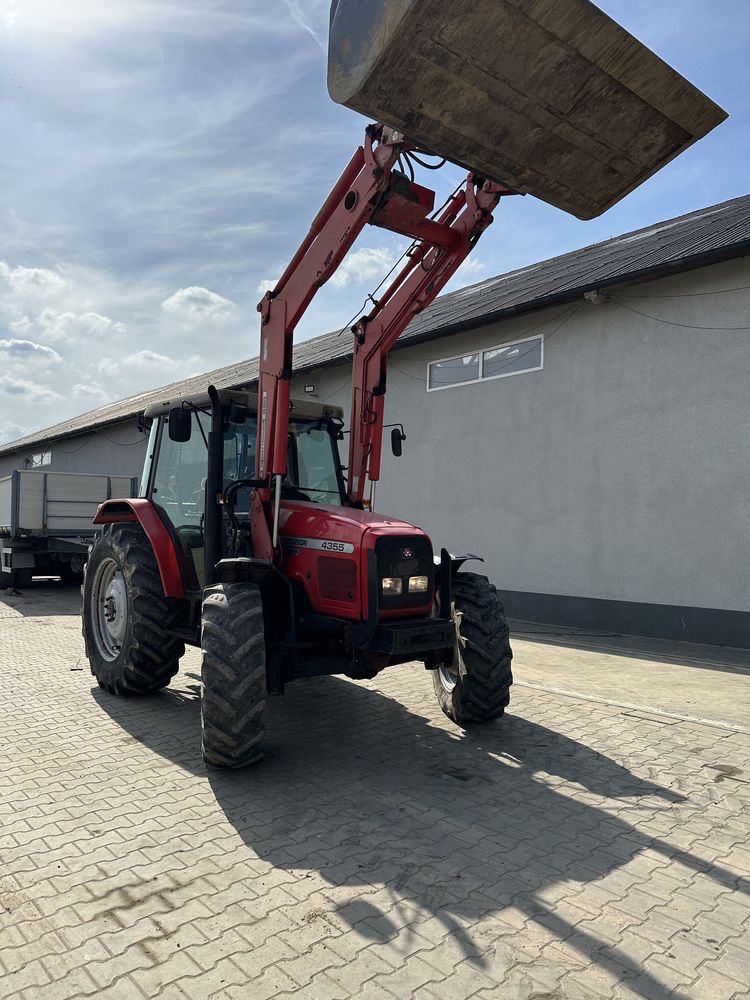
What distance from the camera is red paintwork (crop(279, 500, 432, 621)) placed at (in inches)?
177

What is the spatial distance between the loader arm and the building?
15.7 ft

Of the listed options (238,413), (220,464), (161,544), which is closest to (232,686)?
(220,464)

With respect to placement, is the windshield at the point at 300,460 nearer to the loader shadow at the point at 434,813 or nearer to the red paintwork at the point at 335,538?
the red paintwork at the point at 335,538

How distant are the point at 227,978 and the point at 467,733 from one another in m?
2.98

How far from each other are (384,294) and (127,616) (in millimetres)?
3268

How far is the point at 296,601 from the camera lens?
191 inches

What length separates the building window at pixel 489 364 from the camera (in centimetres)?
1120

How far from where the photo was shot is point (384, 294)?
579 cm

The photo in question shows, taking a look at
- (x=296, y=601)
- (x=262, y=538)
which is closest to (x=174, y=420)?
(x=262, y=538)

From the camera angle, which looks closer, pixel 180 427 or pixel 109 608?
pixel 180 427

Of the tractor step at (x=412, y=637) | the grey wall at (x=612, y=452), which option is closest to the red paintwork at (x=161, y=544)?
the tractor step at (x=412, y=637)

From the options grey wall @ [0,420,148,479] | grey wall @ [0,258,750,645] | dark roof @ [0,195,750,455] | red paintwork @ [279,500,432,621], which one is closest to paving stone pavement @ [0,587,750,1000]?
red paintwork @ [279,500,432,621]

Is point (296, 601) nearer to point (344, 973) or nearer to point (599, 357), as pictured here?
point (344, 973)

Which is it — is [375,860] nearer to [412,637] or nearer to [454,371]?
[412,637]
